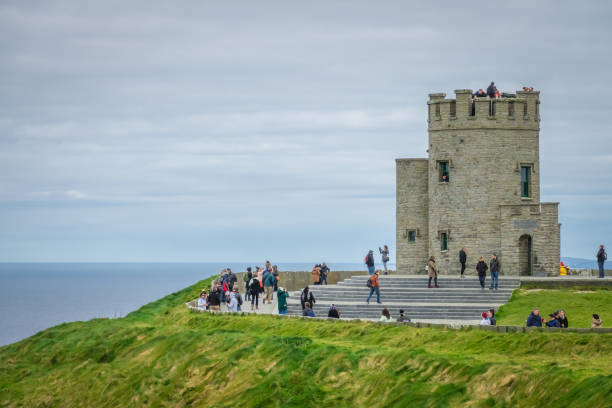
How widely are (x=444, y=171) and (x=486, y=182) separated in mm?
2219

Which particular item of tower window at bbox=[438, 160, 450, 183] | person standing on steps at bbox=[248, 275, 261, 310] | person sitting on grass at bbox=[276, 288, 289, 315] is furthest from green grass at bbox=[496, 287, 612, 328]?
person standing on steps at bbox=[248, 275, 261, 310]

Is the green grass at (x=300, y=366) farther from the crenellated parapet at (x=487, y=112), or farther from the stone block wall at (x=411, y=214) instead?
the crenellated parapet at (x=487, y=112)

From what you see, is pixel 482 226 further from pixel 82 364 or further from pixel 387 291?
pixel 82 364

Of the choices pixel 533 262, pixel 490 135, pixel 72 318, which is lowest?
pixel 72 318

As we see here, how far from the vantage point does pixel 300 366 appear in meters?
22.6

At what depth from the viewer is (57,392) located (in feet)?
88.8

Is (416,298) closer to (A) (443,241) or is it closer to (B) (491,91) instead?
(A) (443,241)

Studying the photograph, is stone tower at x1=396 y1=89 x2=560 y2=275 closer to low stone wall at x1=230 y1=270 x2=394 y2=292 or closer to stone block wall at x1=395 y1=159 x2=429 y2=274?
stone block wall at x1=395 y1=159 x2=429 y2=274

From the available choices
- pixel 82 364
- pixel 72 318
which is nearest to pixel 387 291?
pixel 82 364

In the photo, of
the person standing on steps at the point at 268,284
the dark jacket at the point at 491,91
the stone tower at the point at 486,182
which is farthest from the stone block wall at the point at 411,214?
the person standing on steps at the point at 268,284

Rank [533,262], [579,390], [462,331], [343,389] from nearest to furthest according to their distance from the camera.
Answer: [579,390], [343,389], [462,331], [533,262]

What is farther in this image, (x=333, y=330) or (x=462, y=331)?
(x=333, y=330)

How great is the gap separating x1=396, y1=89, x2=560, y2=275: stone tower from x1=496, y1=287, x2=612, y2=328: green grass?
17.2ft

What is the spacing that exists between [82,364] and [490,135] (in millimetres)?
22115
